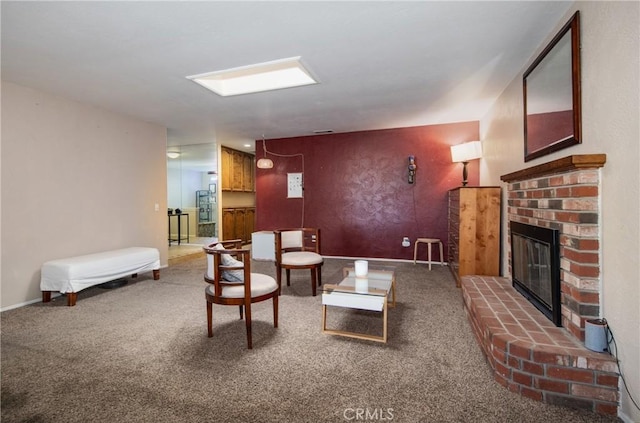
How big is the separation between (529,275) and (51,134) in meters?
5.23

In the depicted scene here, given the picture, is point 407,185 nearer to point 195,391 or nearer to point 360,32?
point 360,32

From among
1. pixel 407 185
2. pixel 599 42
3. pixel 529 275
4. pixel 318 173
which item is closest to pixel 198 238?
pixel 318 173

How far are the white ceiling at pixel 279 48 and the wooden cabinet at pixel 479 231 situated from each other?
1.27m

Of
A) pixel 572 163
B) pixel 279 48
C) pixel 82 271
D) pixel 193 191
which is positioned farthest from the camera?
pixel 193 191

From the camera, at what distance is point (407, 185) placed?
543 cm

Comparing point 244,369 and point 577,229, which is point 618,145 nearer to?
point 577,229

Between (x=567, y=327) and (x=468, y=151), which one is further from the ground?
(x=468, y=151)

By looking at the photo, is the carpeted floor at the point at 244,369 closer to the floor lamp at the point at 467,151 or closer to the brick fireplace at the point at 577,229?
the brick fireplace at the point at 577,229

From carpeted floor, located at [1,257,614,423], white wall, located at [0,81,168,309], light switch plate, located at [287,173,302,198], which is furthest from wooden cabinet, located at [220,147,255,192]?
carpeted floor, located at [1,257,614,423]

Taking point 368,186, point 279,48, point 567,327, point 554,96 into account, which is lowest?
point 567,327

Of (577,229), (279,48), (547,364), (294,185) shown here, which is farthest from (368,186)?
(547,364)

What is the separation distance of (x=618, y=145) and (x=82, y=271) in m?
4.63

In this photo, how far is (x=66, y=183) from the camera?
3.74m

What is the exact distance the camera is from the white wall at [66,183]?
10.7ft
